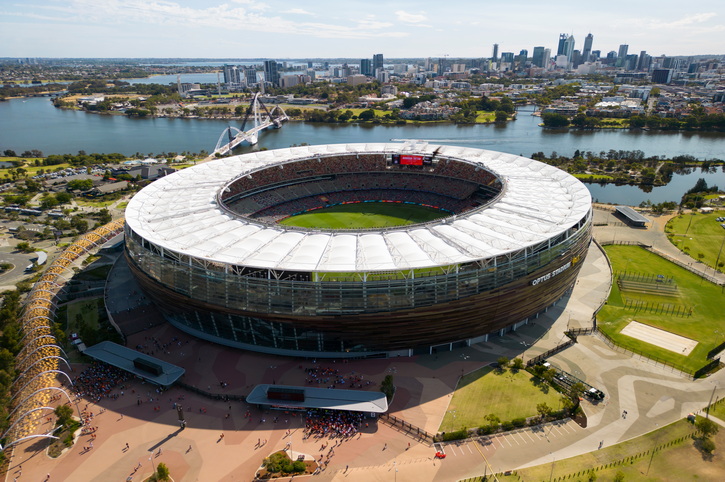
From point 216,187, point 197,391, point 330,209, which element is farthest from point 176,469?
point 330,209

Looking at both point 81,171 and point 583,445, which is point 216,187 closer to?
point 583,445

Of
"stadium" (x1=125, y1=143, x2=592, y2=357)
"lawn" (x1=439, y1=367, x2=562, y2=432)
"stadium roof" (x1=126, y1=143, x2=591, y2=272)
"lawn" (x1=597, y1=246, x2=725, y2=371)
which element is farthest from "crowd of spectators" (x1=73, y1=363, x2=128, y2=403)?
"lawn" (x1=597, y1=246, x2=725, y2=371)

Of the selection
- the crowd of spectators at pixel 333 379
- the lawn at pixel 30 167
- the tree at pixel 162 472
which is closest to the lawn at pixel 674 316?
the crowd of spectators at pixel 333 379

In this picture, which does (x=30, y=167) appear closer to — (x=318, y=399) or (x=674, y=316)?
(x=318, y=399)

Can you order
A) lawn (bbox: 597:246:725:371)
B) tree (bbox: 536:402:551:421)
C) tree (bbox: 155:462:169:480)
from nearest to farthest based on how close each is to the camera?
tree (bbox: 155:462:169:480) < tree (bbox: 536:402:551:421) < lawn (bbox: 597:246:725:371)

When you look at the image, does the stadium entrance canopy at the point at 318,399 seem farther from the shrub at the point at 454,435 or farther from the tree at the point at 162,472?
the tree at the point at 162,472

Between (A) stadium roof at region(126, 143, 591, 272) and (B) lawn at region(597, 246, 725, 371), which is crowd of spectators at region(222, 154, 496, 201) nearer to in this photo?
(A) stadium roof at region(126, 143, 591, 272)

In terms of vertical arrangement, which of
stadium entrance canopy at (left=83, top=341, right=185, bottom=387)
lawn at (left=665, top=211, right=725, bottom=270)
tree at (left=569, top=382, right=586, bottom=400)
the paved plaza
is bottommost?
the paved plaza

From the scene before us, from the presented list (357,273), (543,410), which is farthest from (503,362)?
(357,273)
